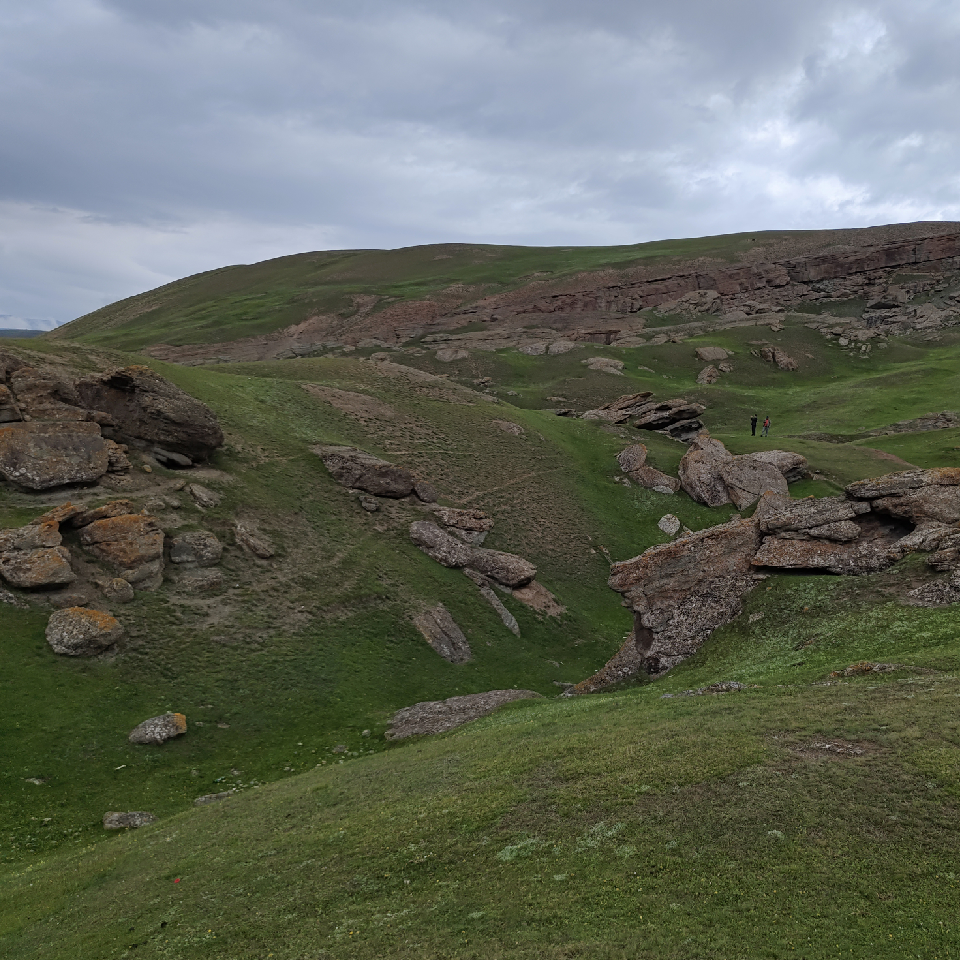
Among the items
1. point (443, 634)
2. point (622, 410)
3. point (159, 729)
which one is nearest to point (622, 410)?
point (622, 410)

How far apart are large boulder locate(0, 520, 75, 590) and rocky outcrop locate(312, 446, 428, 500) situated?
21.5 m

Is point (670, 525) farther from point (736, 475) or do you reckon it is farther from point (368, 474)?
point (368, 474)

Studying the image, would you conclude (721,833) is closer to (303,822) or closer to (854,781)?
(854,781)

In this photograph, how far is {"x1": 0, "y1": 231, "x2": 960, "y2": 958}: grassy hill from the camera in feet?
41.4

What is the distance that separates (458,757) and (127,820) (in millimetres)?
12755

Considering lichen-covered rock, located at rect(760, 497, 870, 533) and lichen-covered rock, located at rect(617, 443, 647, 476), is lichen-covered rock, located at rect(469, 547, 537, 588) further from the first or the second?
lichen-covered rock, located at rect(617, 443, 647, 476)

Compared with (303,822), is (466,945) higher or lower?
higher

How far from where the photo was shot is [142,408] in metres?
44.4

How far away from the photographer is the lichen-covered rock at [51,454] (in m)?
37.4

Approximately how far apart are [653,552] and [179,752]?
25329 mm

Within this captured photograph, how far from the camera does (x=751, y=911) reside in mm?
11570

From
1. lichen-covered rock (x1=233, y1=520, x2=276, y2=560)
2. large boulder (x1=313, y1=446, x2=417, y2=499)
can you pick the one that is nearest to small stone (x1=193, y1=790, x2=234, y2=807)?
lichen-covered rock (x1=233, y1=520, x2=276, y2=560)

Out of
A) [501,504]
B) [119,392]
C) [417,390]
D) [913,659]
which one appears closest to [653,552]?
[913,659]

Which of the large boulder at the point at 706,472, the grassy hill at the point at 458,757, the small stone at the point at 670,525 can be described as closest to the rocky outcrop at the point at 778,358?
the grassy hill at the point at 458,757
